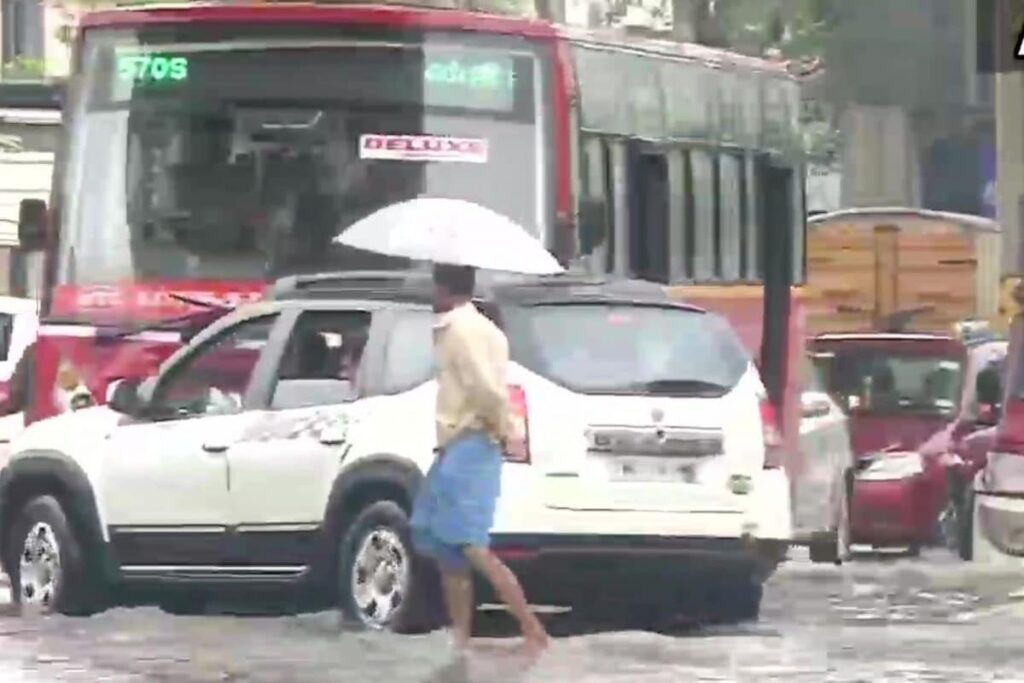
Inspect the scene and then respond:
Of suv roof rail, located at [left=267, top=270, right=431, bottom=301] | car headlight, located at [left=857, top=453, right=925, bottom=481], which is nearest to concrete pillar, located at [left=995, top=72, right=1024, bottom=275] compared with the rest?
car headlight, located at [left=857, top=453, right=925, bottom=481]

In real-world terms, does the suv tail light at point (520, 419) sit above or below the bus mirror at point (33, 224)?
below

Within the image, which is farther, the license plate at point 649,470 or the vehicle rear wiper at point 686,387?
the vehicle rear wiper at point 686,387

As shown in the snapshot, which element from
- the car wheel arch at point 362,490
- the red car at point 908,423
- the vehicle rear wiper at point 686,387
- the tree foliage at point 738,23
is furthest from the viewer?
the tree foliage at point 738,23

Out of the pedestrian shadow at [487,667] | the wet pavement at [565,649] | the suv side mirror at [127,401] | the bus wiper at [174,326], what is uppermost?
the bus wiper at [174,326]

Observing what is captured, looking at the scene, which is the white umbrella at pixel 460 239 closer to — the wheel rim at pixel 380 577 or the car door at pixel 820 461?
the wheel rim at pixel 380 577

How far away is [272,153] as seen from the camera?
2223 cm

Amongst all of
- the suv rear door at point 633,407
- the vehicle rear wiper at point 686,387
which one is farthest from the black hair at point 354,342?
the vehicle rear wiper at point 686,387

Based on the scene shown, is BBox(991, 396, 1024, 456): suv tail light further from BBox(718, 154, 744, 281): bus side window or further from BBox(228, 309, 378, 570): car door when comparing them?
BBox(718, 154, 744, 281): bus side window

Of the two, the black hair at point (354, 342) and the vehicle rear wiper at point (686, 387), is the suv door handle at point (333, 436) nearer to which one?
the black hair at point (354, 342)

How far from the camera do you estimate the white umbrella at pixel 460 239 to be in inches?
723

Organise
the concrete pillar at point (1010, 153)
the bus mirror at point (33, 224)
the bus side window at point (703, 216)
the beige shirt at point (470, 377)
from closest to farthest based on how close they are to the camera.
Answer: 1. the beige shirt at point (470, 377)
2. the bus mirror at point (33, 224)
3. the bus side window at point (703, 216)
4. the concrete pillar at point (1010, 153)

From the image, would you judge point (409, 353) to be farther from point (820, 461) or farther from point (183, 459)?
point (820, 461)

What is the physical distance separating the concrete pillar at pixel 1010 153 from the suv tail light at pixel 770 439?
1218 inches

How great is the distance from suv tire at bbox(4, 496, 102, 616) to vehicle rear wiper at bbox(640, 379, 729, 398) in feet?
10.4
